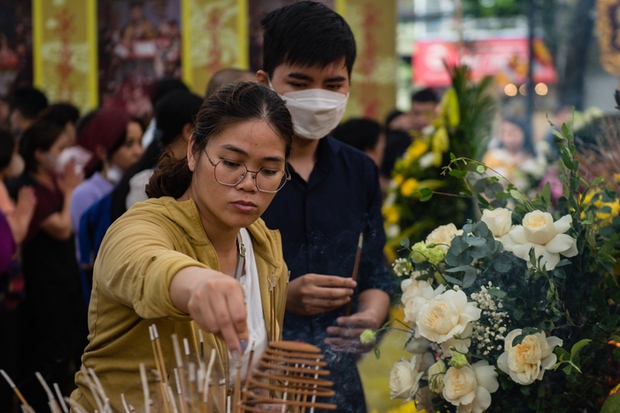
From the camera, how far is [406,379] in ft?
5.52

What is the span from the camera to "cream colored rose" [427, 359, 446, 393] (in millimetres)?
1617

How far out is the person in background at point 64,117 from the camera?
4.63 meters

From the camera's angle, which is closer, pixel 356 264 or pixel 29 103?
pixel 356 264

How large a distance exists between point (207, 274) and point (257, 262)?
2.01ft

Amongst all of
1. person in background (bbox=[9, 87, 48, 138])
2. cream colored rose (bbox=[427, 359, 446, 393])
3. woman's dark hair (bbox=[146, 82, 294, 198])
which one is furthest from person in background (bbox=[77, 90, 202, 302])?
person in background (bbox=[9, 87, 48, 138])

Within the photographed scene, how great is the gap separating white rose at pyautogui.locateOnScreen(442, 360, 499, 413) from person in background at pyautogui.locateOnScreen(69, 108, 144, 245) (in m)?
2.76

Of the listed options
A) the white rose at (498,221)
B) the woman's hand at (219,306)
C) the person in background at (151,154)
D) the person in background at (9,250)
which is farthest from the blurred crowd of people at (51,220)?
the woman's hand at (219,306)

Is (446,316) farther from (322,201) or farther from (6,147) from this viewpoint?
(6,147)

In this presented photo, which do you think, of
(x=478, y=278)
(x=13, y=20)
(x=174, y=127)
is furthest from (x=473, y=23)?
(x=478, y=278)

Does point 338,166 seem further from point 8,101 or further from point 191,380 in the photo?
point 8,101

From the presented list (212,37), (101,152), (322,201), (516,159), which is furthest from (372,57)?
(322,201)

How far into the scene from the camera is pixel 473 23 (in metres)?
17.5

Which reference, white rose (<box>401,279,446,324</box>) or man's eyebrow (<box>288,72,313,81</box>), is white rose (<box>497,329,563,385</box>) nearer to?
white rose (<box>401,279,446,324</box>)

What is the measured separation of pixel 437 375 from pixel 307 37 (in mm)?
974
